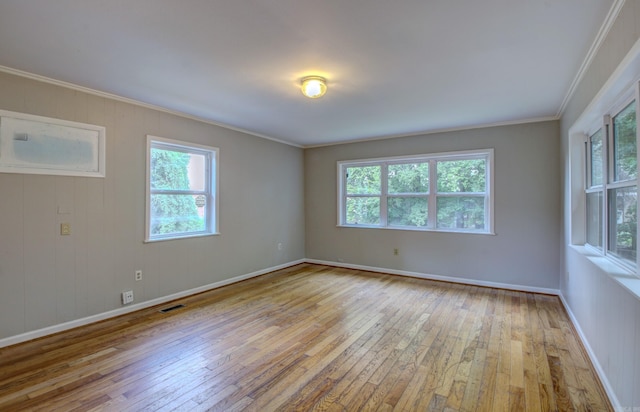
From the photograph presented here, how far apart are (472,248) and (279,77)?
149 inches

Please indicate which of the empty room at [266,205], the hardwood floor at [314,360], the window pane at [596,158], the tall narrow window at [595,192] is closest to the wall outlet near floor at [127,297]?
the empty room at [266,205]

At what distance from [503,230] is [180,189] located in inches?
183

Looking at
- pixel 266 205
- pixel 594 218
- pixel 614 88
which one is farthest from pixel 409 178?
pixel 614 88

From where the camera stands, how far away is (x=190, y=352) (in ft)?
8.66

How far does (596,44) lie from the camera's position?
2.18 meters

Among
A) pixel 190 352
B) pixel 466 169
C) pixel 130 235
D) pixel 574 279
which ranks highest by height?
pixel 466 169

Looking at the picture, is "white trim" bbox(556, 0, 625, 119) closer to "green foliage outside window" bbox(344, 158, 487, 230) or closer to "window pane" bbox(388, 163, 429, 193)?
"green foliage outside window" bbox(344, 158, 487, 230)

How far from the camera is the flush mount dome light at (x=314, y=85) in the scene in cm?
285

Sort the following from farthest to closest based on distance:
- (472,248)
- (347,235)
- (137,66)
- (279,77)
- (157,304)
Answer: (347,235) < (472,248) < (157,304) < (279,77) < (137,66)

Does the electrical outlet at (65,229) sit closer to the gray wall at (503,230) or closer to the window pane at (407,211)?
the gray wall at (503,230)

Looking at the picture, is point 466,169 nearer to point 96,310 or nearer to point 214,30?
point 214,30

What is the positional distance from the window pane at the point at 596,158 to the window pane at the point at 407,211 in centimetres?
235

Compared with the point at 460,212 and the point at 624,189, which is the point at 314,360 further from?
the point at 460,212

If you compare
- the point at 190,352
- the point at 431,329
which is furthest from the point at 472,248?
the point at 190,352
